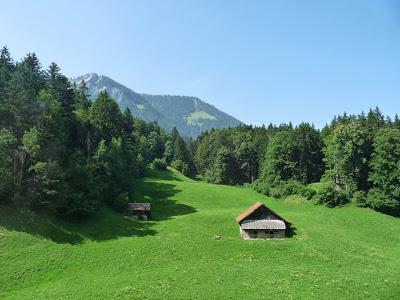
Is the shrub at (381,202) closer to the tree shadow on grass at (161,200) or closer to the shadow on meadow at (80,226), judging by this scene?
the tree shadow on grass at (161,200)

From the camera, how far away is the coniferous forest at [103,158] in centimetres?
6550

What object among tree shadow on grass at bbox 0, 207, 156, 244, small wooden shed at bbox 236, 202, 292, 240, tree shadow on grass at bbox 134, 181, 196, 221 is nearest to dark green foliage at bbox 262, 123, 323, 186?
tree shadow on grass at bbox 134, 181, 196, 221

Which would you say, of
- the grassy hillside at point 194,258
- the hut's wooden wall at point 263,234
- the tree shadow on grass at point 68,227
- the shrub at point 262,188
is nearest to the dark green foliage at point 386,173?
the grassy hillside at point 194,258

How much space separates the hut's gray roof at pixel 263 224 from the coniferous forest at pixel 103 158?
954 inches

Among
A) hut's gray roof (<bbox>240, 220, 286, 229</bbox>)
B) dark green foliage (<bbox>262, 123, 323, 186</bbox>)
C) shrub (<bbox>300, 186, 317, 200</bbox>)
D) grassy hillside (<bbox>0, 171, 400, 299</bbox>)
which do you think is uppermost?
dark green foliage (<bbox>262, 123, 323, 186</bbox>)

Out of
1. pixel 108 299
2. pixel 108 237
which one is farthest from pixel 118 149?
pixel 108 299

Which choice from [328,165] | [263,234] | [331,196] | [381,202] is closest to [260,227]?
[263,234]

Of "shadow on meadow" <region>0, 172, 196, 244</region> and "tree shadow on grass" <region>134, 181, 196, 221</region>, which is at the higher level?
"tree shadow on grass" <region>134, 181, 196, 221</region>

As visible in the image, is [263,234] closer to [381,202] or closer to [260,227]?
[260,227]

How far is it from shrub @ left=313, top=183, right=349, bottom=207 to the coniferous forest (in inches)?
8.4

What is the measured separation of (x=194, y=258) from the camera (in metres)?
56.0

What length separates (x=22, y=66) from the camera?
263ft

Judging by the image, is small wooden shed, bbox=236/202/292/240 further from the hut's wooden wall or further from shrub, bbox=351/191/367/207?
shrub, bbox=351/191/367/207

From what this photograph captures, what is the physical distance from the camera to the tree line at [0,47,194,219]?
212ft
